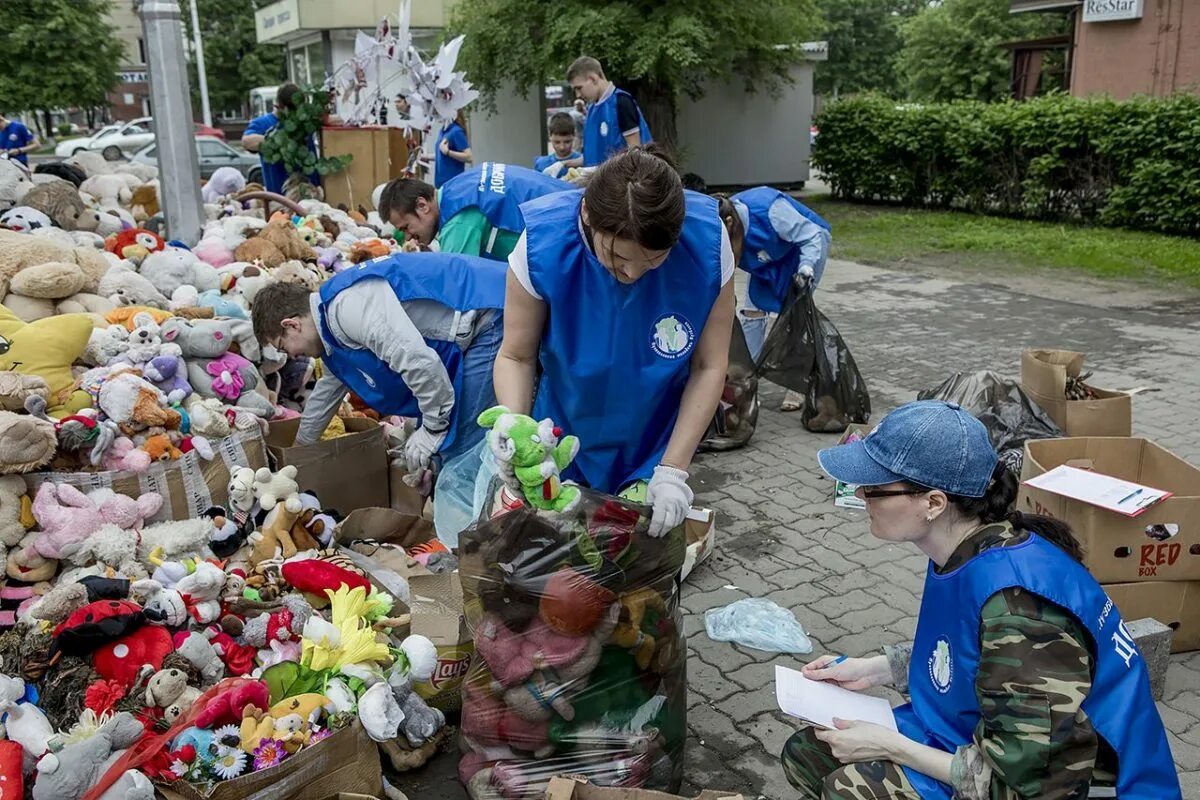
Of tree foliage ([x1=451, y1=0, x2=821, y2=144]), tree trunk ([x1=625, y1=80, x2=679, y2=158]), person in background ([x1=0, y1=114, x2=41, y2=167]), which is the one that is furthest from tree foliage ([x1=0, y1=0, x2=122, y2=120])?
person in background ([x1=0, y1=114, x2=41, y2=167])

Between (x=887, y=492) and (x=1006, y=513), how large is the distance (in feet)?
0.77

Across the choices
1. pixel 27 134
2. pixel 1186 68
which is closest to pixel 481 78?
pixel 27 134

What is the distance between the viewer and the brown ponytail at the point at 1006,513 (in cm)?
193

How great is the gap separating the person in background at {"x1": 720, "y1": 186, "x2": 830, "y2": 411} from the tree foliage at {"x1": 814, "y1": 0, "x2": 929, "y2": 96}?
46.3m

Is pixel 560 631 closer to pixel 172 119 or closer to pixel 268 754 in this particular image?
pixel 268 754

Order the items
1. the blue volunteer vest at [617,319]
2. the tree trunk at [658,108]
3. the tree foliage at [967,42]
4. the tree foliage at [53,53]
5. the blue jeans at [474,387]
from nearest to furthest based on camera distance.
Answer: the blue volunteer vest at [617,319]
the blue jeans at [474,387]
the tree trunk at [658,108]
the tree foliage at [53,53]
the tree foliage at [967,42]

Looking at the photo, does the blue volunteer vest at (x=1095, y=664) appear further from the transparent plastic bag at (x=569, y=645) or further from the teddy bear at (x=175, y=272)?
the teddy bear at (x=175, y=272)

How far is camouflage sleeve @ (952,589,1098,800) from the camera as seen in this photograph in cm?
169

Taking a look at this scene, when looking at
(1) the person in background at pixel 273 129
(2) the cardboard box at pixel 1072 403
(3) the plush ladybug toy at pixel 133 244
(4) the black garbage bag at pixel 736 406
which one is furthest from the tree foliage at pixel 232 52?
(2) the cardboard box at pixel 1072 403

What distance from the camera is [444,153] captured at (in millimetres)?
8977

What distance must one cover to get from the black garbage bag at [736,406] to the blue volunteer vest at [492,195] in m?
1.65

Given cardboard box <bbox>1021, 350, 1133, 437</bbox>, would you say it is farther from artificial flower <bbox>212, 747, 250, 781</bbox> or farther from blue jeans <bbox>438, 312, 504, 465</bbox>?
artificial flower <bbox>212, 747, 250, 781</bbox>

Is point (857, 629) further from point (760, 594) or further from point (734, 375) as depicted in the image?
point (734, 375)

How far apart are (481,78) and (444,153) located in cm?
791
